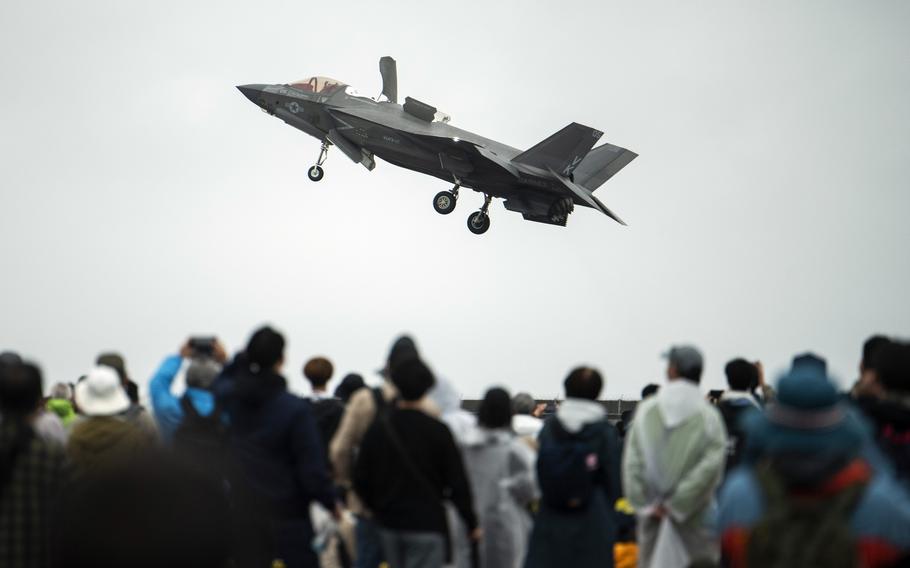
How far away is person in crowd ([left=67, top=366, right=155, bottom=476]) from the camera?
8.54 meters

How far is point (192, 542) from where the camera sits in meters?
3.55

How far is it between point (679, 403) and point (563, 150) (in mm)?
21150

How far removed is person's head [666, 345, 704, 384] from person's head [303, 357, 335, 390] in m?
3.28

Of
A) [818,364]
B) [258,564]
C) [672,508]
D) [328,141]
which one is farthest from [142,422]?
[328,141]

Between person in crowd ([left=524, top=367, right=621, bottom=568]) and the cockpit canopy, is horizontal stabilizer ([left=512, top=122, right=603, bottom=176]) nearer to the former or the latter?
the cockpit canopy

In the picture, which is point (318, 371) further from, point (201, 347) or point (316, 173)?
point (316, 173)

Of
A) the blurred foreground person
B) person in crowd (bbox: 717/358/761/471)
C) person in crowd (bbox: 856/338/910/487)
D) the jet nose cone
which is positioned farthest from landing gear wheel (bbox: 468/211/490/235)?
the blurred foreground person

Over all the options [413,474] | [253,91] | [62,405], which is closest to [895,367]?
[413,474]

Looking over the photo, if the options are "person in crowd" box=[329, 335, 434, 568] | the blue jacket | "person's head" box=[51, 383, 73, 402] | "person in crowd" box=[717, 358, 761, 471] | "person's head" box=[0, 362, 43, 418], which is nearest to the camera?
"person's head" box=[0, 362, 43, 418]

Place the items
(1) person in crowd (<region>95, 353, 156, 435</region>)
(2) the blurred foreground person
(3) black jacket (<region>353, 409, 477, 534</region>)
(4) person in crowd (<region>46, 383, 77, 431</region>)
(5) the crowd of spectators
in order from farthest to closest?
(4) person in crowd (<region>46, 383, 77, 431</region>) < (1) person in crowd (<region>95, 353, 156, 435</region>) < (3) black jacket (<region>353, 409, 477, 534</region>) < (5) the crowd of spectators < (2) the blurred foreground person

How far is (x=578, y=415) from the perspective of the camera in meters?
8.81

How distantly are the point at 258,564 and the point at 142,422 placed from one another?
3.01 m

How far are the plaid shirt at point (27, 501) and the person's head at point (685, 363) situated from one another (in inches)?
197

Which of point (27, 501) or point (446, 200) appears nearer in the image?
point (27, 501)
